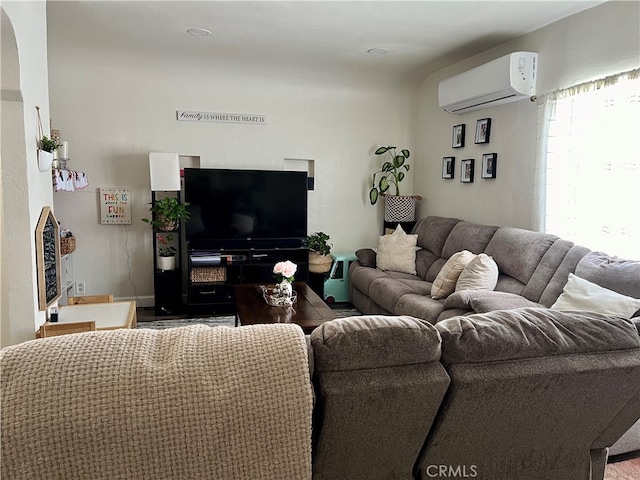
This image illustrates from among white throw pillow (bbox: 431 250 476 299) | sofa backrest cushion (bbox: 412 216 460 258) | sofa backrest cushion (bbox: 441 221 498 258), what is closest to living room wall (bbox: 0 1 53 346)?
white throw pillow (bbox: 431 250 476 299)

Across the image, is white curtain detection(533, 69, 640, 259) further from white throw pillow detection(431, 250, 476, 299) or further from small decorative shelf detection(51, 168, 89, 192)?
small decorative shelf detection(51, 168, 89, 192)

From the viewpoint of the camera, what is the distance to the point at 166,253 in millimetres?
4855

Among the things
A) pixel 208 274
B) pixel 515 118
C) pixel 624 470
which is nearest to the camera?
pixel 624 470

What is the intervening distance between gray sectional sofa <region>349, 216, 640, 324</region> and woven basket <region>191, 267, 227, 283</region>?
1.40m

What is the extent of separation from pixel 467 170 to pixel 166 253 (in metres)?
3.28

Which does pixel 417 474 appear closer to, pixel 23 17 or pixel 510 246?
pixel 510 246

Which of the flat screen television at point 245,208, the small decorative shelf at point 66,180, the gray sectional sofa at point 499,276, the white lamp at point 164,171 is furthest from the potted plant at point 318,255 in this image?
the small decorative shelf at point 66,180

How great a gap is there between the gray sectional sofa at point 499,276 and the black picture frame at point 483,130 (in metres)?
0.82

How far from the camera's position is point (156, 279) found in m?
4.67

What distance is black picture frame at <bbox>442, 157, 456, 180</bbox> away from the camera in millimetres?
4910

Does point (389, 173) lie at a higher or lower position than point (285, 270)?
higher

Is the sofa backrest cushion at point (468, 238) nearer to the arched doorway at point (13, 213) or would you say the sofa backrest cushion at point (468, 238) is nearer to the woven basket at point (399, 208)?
the woven basket at point (399, 208)

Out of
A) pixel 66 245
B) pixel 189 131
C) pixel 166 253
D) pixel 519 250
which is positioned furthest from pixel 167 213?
pixel 519 250

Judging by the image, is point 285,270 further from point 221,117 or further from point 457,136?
point 457,136
